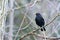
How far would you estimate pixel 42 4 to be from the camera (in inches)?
289

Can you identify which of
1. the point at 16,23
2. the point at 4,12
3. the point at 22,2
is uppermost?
the point at 4,12

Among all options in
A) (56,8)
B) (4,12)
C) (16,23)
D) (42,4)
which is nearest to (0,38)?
(4,12)

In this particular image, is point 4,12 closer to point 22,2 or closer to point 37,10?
point 37,10

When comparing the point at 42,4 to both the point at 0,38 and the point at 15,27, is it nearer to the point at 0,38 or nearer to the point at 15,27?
the point at 15,27

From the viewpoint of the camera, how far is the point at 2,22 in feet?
15.5

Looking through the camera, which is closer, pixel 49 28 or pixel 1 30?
pixel 1 30

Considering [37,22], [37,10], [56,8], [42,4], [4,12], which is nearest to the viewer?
[4,12]

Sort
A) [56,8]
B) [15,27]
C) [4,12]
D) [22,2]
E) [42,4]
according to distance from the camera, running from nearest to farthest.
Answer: [4,12]
[56,8]
[42,4]
[15,27]
[22,2]

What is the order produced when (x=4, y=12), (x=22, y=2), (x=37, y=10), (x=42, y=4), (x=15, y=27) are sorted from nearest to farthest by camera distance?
1. (x=4, y=12)
2. (x=37, y=10)
3. (x=42, y=4)
4. (x=15, y=27)
5. (x=22, y=2)

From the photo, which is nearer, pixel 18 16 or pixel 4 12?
pixel 4 12

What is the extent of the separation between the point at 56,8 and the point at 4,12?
202cm

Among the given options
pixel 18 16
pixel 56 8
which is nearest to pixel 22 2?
pixel 18 16

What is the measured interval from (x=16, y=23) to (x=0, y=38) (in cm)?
366

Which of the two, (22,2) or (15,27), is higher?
(22,2)
